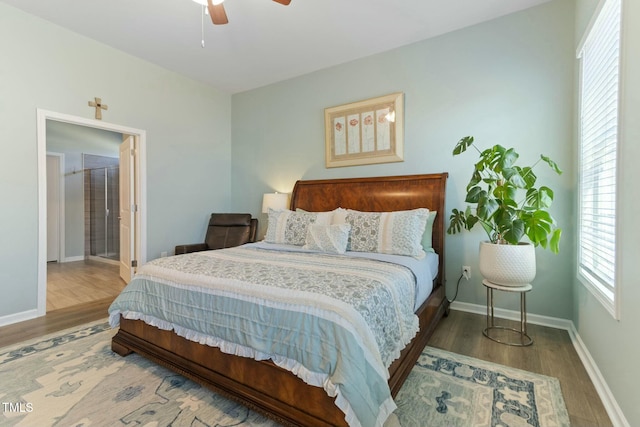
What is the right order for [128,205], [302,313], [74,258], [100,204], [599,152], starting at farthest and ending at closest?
[100,204] < [74,258] < [128,205] < [599,152] < [302,313]

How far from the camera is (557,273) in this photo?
2.53 m

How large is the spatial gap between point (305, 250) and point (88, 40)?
→ 10.7 ft

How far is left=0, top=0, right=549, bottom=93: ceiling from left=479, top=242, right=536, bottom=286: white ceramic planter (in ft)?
7.06

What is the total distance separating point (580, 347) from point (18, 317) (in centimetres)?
475

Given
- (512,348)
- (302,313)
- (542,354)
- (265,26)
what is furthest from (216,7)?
(542,354)

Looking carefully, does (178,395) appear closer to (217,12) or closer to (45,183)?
(217,12)

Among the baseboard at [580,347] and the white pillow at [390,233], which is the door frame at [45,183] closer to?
the white pillow at [390,233]

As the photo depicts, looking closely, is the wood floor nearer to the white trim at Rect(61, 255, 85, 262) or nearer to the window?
the window

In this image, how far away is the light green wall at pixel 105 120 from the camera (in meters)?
2.65

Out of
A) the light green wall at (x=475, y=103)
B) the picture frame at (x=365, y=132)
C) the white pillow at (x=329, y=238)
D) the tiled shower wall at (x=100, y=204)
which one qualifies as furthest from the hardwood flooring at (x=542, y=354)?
the tiled shower wall at (x=100, y=204)

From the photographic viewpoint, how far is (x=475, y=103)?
2.84 m

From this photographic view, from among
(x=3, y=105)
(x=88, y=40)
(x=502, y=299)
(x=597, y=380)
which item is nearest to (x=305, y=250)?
(x=502, y=299)

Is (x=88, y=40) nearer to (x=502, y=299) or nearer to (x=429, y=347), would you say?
(x=429, y=347)

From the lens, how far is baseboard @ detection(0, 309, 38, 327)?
2.61 m
